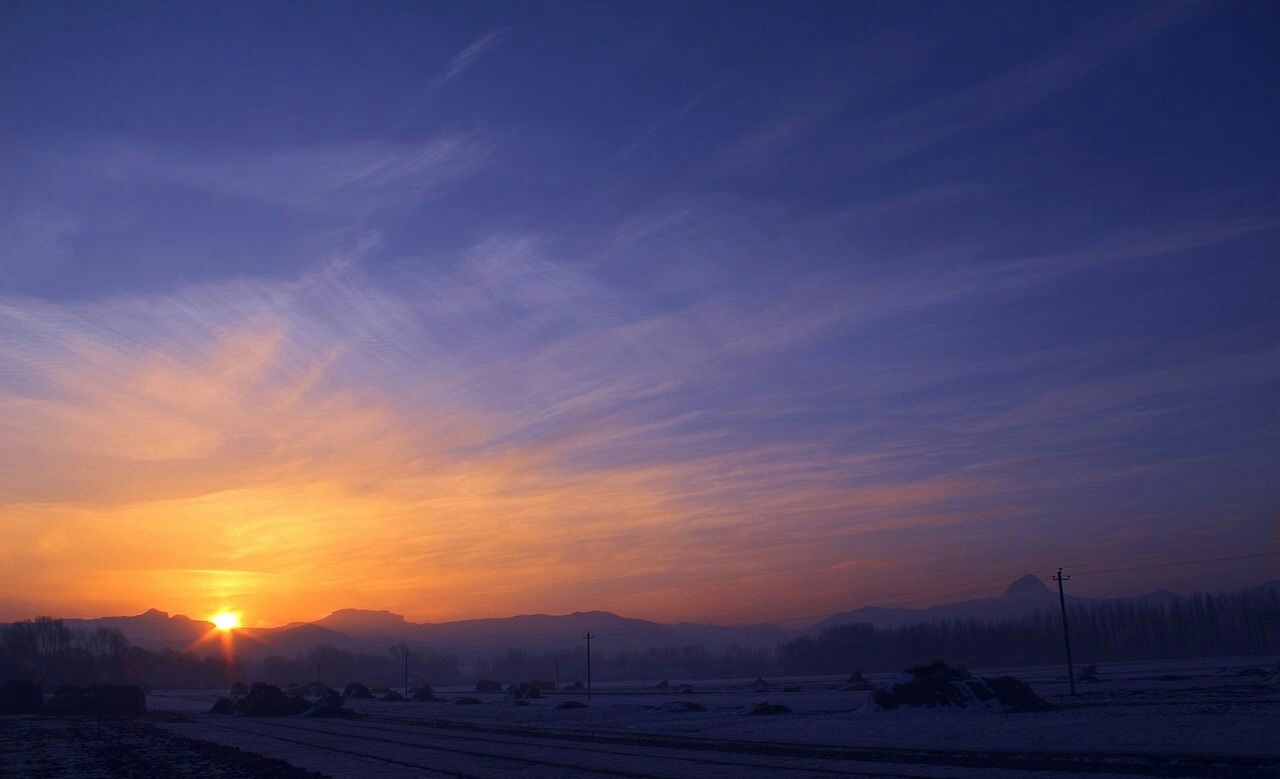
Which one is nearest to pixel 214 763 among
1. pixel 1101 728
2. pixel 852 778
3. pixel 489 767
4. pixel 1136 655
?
pixel 489 767

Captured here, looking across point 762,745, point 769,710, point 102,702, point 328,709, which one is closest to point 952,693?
point 769,710

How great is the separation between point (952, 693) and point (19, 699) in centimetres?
A: 9177

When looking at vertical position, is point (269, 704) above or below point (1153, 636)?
above

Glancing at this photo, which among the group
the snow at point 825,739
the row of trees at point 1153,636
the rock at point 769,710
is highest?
the snow at point 825,739

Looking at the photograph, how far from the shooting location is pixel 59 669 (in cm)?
19188

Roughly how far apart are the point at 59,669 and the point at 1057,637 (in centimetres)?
20638

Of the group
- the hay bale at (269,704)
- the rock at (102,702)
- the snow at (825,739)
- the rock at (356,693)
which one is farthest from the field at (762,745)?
the rock at (356,693)

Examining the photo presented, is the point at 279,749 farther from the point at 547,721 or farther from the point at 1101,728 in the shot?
the point at 1101,728

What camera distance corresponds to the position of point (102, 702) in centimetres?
9238

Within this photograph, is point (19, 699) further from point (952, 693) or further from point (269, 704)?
point (952, 693)

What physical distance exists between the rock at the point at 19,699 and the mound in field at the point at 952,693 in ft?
285

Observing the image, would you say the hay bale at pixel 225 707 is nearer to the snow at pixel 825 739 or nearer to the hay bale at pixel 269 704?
the hay bale at pixel 269 704

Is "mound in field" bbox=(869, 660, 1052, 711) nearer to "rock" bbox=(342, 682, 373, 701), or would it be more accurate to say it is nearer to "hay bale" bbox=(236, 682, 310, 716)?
"hay bale" bbox=(236, 682, 310, 716)

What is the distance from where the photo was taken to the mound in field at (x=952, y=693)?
4588 centimetres
